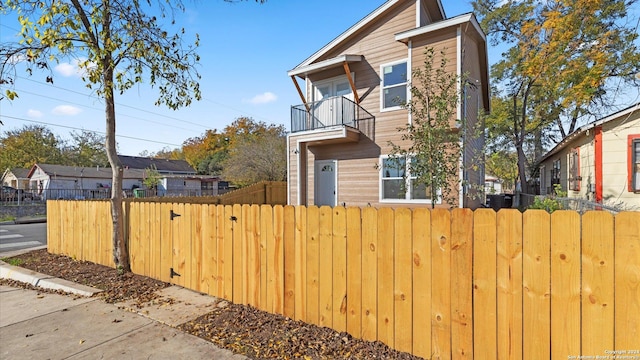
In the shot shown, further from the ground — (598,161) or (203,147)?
(203,147)

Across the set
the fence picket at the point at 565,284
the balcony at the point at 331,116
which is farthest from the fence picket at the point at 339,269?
the balcony at the point at 331,116

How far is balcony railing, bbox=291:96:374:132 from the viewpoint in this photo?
10.2m

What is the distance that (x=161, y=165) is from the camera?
1823 inches

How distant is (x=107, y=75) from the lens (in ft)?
16.2

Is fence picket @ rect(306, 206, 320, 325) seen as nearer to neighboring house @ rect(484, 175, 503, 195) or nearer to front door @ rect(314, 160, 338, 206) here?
neighboring house @ rect(484, 175, 503, 195)

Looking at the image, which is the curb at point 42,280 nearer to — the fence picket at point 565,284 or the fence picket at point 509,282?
the fence picket at point 509,282

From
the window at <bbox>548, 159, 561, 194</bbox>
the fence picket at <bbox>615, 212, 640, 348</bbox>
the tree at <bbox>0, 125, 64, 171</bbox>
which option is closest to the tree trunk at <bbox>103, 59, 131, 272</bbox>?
the fence picket at <bbox>615, 212, 640, 348</bbox>

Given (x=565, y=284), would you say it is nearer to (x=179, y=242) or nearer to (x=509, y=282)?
(x=509, y=282)

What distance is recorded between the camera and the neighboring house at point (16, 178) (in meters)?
37.3

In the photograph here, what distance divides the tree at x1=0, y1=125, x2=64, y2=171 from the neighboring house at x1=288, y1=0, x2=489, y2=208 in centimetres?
4554

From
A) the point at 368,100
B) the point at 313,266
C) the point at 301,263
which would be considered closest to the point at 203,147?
the point at 368,100

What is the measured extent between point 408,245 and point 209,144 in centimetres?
5392

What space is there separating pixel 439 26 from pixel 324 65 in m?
3.77

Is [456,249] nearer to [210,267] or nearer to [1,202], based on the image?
[210,267]
